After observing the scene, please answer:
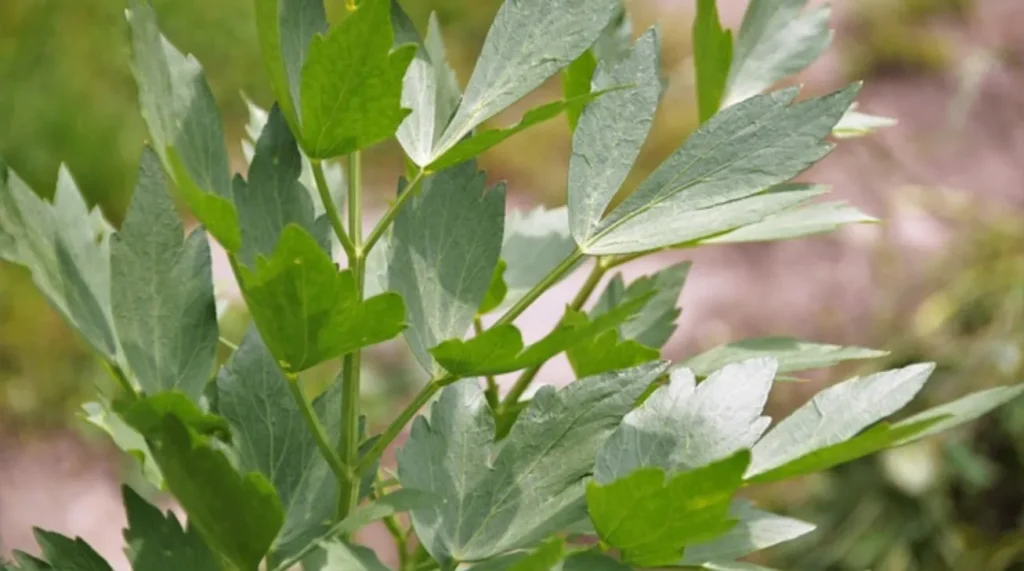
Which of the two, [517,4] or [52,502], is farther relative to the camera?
[52,502]

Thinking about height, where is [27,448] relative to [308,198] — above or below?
above

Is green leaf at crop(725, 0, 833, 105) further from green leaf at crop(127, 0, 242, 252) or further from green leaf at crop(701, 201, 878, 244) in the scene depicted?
green leaf at crop(127, 0, 242, 252)

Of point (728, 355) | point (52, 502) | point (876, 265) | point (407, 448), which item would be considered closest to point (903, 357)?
point (876, 265)

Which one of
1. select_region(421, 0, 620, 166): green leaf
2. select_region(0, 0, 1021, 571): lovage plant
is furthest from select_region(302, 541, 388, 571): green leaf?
select_region(421, 0, 620, 166): green leaf

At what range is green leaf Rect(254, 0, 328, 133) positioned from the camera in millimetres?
248

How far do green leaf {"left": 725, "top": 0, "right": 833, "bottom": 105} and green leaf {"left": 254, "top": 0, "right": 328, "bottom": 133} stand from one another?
160 millimetres

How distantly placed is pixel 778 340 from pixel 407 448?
0.46 ft

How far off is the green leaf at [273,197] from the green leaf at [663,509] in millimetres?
99

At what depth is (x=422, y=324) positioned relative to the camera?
11.5 inches

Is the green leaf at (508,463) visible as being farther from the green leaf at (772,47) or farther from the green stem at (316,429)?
the green leaf at (772,47)

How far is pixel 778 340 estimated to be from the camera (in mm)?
354

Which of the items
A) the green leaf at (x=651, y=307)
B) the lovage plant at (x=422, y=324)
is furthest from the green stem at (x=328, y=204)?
the green leaf at (x=651, y=307)

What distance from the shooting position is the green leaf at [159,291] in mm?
276

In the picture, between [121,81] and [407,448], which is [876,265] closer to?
[121,81]
